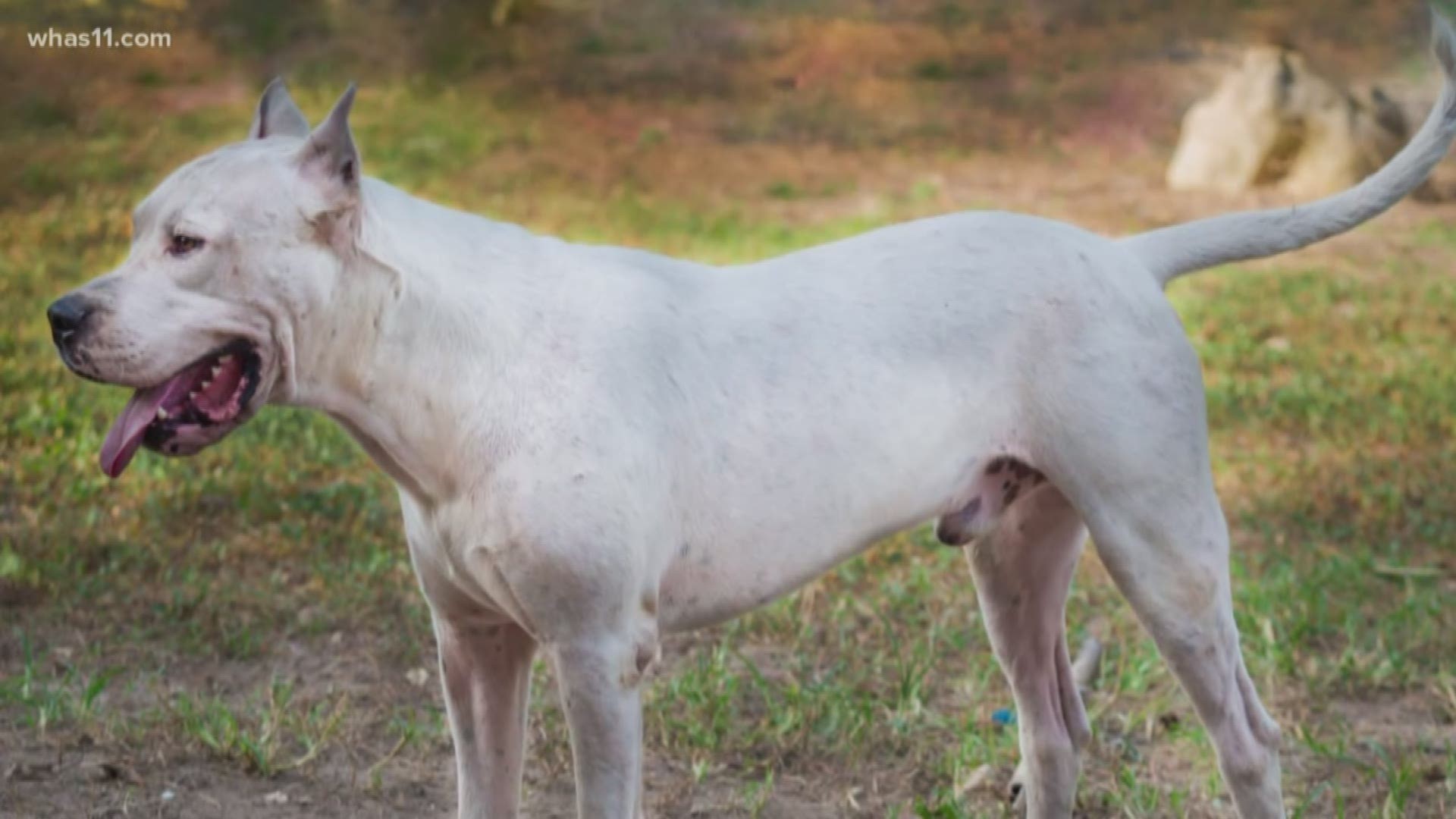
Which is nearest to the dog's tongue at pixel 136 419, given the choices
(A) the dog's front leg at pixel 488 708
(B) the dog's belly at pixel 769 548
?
(A) the dog's front leg at pixel 488 708

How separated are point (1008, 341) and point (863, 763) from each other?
1419 mm

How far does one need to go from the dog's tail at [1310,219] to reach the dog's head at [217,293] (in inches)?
66.1

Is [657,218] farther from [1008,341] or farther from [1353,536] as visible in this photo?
[1008,341]

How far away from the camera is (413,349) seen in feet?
10.4

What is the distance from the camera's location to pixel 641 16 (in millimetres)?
12844

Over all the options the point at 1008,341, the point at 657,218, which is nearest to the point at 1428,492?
the point at 1008,341

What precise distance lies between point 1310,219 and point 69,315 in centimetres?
240

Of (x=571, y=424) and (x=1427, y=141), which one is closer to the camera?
(x=571, y=424)

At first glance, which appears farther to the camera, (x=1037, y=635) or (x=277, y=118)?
(x=1037, y=635)

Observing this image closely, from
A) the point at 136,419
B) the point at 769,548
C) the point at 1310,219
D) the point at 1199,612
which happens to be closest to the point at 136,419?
the point at 136,419

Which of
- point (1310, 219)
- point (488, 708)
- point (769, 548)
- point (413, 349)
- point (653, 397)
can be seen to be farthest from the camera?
point (1310, 219)

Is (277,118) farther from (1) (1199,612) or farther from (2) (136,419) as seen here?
(1) (1199,612)

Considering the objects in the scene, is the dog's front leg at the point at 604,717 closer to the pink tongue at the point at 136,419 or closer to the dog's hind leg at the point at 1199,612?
the pink tongue at the point at 136,419

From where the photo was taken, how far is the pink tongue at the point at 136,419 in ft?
9.88
